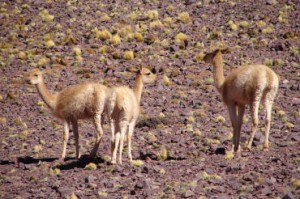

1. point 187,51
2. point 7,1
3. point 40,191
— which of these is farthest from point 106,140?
point 7,1

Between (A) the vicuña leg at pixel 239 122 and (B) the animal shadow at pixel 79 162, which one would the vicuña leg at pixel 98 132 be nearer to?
(B) the animal shadow at pixel 79 162

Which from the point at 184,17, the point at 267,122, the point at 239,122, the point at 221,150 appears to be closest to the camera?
the point at 267,122

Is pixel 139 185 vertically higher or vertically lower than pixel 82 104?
lower

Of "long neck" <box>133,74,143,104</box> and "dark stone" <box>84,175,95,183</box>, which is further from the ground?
"long neck" <box>133,74,143,104</box>

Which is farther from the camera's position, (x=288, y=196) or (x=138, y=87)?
(x=138, y=87)

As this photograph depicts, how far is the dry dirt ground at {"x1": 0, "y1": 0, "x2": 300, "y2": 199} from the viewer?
1145 centimetres

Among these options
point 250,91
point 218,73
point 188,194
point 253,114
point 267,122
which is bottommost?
point 188,194

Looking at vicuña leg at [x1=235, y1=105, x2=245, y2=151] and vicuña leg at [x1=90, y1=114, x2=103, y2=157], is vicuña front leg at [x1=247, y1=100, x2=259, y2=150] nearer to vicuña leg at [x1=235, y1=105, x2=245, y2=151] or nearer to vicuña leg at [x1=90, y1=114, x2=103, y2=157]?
vicuña leg at [x1=235, y1=105, x2=245, y2=151]

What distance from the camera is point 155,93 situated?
67.2 feet

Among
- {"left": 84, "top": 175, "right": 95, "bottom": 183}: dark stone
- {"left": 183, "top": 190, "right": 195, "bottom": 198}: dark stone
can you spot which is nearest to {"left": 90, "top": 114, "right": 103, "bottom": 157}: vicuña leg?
{"left": 84, "top": 175, "right": 95, "bottom": 183}: dark stone

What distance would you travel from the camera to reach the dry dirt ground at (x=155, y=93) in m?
11.4

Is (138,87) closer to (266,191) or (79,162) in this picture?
(79,162)

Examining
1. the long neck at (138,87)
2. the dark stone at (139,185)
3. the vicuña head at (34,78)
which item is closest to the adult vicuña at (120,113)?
the long neck at (138,87)

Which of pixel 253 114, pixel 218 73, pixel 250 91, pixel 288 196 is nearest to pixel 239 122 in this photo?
pixel 253 114
